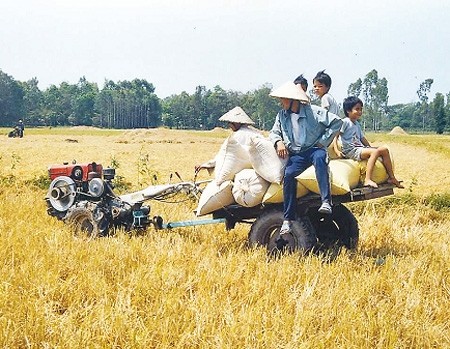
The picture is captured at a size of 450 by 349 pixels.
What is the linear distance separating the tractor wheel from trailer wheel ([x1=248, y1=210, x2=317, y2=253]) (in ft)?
4.95

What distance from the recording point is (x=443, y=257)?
15.4ft

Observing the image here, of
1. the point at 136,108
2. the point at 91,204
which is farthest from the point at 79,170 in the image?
the point at 136,108

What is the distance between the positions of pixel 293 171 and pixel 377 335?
1741 millimetres

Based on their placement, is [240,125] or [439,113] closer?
[240,125]

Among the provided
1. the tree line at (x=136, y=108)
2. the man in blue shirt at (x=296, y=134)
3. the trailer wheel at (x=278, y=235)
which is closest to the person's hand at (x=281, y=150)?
the man in blue shirt at (x=296, y=134)

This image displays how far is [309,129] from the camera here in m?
4.69

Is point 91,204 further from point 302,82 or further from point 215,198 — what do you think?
point 302,82

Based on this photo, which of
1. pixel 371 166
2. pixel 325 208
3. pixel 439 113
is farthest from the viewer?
pixel 439 113

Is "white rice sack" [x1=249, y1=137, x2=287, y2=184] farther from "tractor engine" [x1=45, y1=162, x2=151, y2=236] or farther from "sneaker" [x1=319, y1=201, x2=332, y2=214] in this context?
"tractor engine" [x1=45, y1=162, x2=151, y2=236]

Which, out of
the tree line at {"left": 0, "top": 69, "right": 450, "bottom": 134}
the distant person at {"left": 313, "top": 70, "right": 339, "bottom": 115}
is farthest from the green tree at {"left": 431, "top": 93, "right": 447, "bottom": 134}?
the distant person at {"left": 313, "top": 70, "right": 339, "bottom": 115}

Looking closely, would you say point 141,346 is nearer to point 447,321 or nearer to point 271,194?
point 447,321

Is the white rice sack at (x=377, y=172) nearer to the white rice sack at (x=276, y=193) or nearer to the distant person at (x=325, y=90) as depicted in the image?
the white rice sack at (x=276, y=193)

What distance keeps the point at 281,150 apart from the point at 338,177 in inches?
20.5

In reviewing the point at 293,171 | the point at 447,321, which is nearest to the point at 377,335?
the point at 447,321
